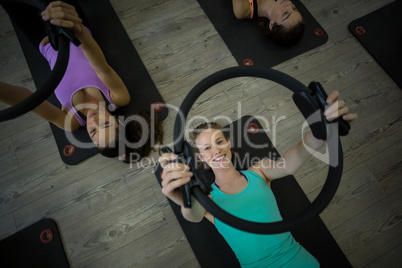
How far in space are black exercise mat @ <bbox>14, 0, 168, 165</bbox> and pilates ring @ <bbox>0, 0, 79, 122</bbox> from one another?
3.35 feet

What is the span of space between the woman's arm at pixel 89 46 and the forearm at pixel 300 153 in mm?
1224

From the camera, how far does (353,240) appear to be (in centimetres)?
177

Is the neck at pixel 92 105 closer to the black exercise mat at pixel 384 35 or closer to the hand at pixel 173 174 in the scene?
the hand at pixel 173 174

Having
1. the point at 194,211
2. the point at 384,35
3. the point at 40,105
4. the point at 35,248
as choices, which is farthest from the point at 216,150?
the point at 384,35

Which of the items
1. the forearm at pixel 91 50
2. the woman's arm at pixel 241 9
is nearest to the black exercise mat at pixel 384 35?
the woman's arm at pixel 241 9

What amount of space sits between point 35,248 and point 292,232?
1761 mm

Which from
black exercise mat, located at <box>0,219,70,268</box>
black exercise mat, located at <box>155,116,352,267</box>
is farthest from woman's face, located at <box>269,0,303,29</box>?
black exercise mat, located at <box>0,219,70,268</box>

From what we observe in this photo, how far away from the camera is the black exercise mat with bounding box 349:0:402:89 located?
7.39ft

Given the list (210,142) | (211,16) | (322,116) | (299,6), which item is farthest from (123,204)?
(299,6)

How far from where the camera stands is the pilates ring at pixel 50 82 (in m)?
0.97

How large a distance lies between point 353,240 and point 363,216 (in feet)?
0.62

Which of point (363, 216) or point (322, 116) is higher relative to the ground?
point (322, 116)

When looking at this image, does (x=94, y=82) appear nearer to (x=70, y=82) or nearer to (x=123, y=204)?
(x=70, y=82)

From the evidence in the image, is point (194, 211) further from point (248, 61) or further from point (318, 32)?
point (318, 32)
